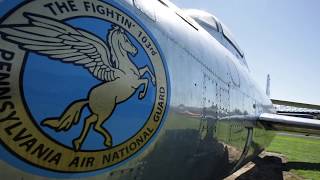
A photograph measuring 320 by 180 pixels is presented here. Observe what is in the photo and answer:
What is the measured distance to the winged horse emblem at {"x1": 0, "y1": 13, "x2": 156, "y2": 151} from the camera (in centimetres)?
230

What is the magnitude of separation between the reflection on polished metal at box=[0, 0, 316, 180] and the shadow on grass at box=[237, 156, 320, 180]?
9883 millimetres

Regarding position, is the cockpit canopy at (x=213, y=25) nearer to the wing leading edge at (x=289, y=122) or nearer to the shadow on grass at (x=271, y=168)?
the wing leading edge at (x=289, y=122)

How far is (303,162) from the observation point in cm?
1905

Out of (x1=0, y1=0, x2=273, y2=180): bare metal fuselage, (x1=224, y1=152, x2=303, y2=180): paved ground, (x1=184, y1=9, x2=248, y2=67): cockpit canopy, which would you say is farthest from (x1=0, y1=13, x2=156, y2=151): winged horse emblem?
(x1=224, y1=152, x2=303, y2=180): paved ground

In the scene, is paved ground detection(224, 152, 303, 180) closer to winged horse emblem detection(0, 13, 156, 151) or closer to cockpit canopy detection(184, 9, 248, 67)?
cockpit canopy detection(184, 9, 248, 67)

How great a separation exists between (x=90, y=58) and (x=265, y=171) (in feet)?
47.6

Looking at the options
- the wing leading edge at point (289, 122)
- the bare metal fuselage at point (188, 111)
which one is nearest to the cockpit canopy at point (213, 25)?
the bare metal fuselage at point (188, 111)

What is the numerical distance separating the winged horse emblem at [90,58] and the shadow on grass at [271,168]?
1086 centimetres

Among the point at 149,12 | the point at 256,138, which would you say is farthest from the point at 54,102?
the point at 256,138

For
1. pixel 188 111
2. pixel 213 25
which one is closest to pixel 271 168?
pixel 213 25

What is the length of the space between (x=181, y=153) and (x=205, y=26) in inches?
140

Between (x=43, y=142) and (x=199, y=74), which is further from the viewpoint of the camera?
(x=199, y=74)

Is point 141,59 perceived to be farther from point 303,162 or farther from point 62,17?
point 303,162

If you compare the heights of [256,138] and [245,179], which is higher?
[256,138]
